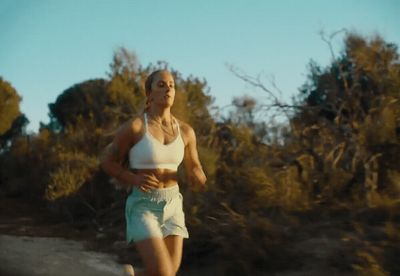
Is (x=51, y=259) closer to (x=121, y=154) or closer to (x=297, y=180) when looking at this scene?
(x=297, y=180)

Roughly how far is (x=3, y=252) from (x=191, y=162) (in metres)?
6.43

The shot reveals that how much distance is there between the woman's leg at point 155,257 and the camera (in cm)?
388

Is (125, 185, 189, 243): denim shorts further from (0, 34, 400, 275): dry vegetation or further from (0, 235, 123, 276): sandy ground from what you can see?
(0, 235, 123, 276): sandy ground

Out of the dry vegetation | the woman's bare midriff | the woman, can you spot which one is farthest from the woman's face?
the dry vegetation

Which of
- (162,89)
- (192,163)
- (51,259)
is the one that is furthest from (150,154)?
(51,259)

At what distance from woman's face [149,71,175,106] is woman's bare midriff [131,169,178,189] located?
0.50 meters

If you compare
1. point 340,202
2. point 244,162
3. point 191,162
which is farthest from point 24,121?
point 191,162

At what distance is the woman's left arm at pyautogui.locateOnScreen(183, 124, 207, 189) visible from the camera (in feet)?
14.9

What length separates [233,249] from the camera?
26.6 ft

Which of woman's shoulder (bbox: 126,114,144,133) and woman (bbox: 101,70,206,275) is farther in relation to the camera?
woman's shoulder (bbox: 126,114,144,133)

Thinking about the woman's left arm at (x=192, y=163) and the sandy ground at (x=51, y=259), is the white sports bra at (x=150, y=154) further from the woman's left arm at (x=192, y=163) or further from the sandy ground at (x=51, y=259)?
the sandy ground at (x=51, y=259)

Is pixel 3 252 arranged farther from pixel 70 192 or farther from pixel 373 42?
pixel 373 42

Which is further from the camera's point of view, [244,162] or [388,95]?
[244,162]

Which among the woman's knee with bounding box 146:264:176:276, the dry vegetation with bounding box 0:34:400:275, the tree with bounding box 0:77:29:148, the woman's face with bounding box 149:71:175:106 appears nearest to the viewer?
the woman's knee with bounding box 146:264:176:276
